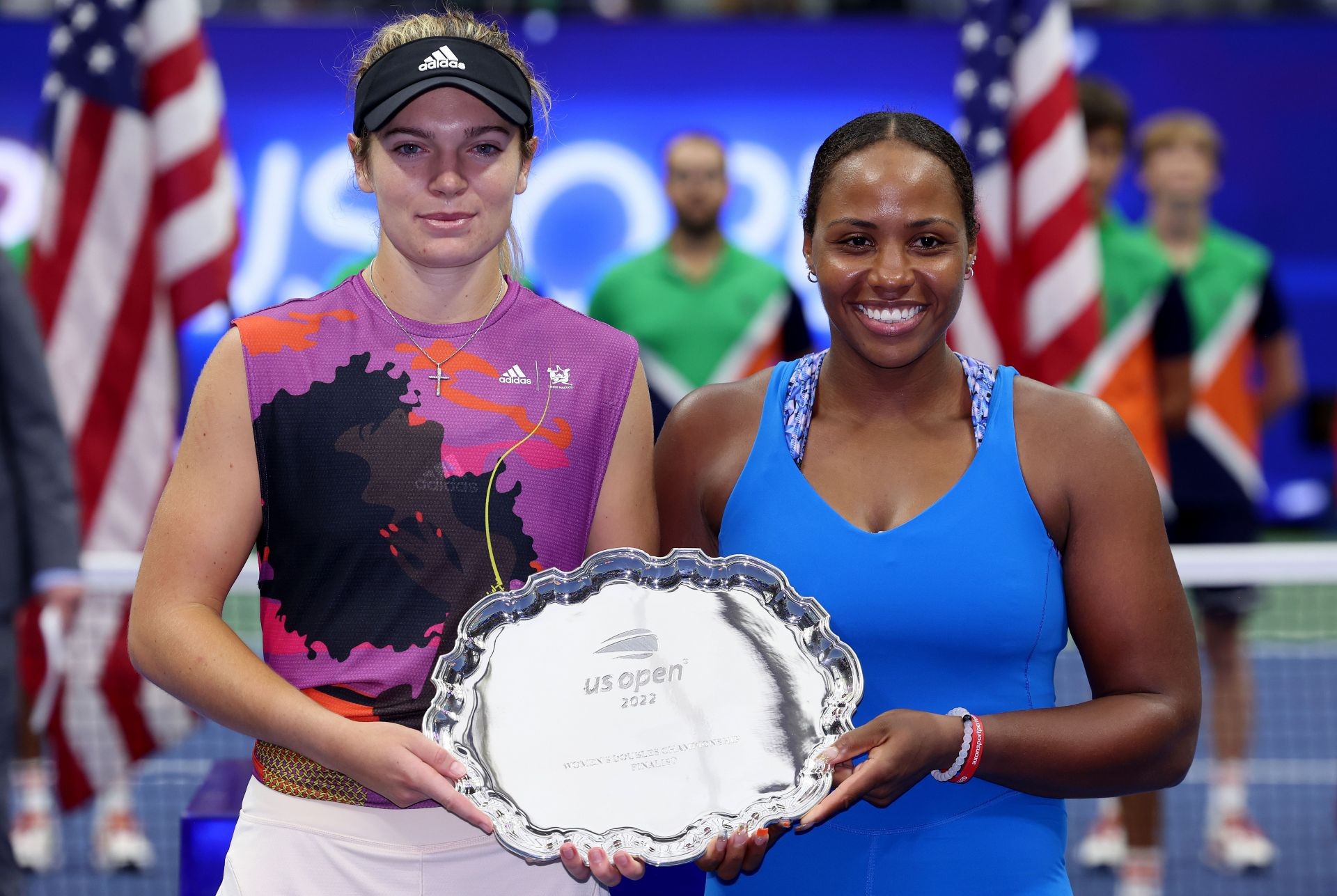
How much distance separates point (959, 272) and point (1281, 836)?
4598 mm

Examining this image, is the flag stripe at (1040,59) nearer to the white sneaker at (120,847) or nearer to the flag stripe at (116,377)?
the flag stripe at (116,377)

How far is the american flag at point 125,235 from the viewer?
17.9ft

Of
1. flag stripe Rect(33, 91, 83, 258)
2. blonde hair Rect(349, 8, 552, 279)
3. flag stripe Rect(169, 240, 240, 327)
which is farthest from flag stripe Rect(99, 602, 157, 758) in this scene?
blonde hair Rect(349, 8, 552, 279)

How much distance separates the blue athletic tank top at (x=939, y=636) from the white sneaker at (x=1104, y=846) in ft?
11.6

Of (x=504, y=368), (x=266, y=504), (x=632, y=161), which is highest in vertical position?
(x=632, y=161)

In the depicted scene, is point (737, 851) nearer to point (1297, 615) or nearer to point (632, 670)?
point (632, 670)

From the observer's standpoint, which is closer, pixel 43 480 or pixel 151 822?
pixel 43 480

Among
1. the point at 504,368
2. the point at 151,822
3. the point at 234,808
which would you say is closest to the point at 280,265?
the point at 151,822

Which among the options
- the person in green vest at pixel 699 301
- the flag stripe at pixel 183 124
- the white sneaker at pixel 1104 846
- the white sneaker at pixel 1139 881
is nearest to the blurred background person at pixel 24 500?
the flag stripe at pixel 183 124

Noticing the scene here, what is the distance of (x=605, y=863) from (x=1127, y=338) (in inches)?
170

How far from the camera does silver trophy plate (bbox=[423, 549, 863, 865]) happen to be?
1986mm

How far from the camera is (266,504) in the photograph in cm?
203

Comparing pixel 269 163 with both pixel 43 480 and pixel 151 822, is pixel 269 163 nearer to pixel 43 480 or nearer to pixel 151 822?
pixel 151 822

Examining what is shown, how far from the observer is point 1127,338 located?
18.8 feet
